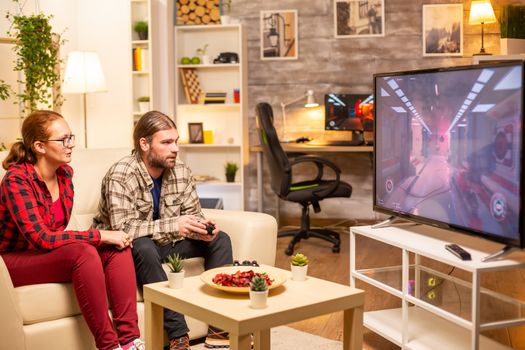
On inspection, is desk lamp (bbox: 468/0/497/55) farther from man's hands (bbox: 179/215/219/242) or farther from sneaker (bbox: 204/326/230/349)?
sneaker (bbox: 204/326/230/349)

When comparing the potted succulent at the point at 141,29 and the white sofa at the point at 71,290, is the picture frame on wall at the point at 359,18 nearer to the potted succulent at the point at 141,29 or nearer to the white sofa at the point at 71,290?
the potted succulent at the point at 141,29

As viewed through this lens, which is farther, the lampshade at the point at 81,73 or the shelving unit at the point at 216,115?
the shelving unit at the point at 216,115

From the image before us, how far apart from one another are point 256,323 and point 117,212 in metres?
1.07

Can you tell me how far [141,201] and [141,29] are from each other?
338 centimetres

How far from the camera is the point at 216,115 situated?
6.68m

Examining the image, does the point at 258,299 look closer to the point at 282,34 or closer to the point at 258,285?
the point at 258,285

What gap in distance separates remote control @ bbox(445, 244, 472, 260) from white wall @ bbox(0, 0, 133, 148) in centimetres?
410

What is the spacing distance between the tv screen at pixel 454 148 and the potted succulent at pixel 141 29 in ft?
11.2

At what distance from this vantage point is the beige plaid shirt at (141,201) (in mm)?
2994

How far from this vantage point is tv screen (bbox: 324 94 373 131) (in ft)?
20.4

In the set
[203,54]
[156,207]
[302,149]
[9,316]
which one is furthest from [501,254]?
[203,54]

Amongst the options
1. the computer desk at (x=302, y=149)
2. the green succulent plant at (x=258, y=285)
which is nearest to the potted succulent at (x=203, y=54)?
the computer desk at (x=302, y=149)

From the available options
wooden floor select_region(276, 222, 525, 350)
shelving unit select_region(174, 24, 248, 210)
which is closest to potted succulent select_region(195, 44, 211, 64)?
shelving unit select_region(174, 24, 248, 210)

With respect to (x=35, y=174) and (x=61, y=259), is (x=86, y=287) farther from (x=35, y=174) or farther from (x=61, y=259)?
(x=35, y=174)
